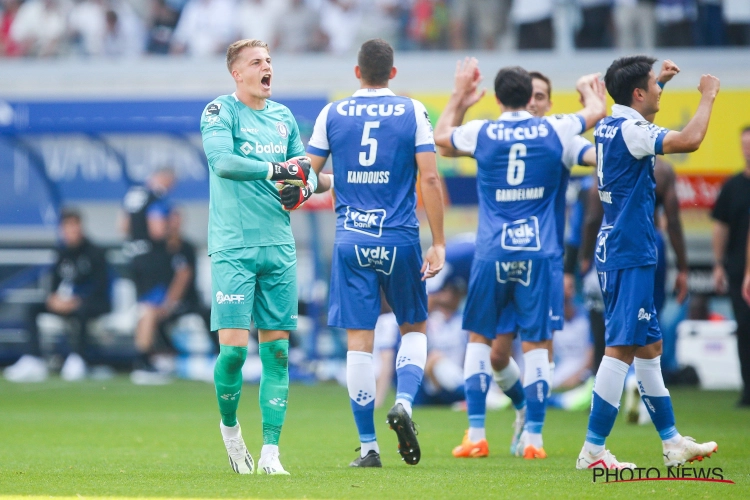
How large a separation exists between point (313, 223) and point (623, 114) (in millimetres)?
8726

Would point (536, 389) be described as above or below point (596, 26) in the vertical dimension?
below

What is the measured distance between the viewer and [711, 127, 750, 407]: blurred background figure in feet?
34.8

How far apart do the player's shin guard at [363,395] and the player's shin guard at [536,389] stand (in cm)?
114

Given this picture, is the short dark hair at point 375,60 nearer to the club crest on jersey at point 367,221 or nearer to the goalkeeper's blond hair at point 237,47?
the goalkeeper's blond hair at point 237,47

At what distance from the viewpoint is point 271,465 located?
589 centimetres

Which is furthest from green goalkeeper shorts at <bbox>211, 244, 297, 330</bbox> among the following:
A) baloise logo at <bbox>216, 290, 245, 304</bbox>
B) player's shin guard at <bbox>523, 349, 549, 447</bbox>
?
player's shin guard at <bbox>523, 349, 549, 447</bbox>

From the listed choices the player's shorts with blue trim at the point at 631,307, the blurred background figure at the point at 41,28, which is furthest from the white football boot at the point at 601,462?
the blurred background figure at the point at 41,28

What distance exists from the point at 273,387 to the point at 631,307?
6.44ft

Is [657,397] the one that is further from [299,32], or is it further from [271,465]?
[299,32]

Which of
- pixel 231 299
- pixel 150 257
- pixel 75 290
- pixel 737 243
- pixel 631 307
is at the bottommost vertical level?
pixel 75 290

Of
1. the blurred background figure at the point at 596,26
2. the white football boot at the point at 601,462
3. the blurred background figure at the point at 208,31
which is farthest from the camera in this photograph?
the blurred background figure at the point at 208,31

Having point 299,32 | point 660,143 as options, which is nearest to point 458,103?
point 660,143

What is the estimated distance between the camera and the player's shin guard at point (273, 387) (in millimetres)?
5941

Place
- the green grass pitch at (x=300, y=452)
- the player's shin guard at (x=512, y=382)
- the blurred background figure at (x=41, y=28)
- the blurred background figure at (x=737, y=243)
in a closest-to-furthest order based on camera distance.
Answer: the green grass pitch at (x=300, y=452) < the player's shin guard at (x=512, y=382) < the blurred background figure at (x=737, y=243) < the blurred background figure at (x=41, y=28)
